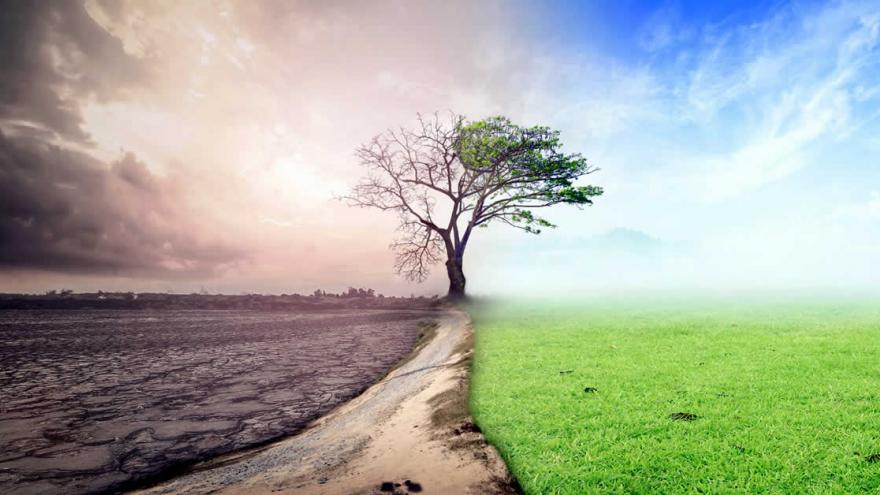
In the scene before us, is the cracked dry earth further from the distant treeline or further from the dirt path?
the distant treeline

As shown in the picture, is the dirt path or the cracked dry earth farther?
the cracked dry earth

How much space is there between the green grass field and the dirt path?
13.0 inches

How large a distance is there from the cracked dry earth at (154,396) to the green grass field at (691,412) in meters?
3.86

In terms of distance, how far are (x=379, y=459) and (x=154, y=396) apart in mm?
6840

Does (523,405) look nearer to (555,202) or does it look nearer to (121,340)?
(121,340)

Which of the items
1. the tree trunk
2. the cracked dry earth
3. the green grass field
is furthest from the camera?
the tree trunk

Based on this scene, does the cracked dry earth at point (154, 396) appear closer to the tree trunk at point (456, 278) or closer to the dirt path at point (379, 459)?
the dirt path at point (379, 459)

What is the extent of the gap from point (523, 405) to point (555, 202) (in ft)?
87.1

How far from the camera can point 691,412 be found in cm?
577

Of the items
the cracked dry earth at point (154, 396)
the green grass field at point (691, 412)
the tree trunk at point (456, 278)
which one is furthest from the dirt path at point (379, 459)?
the tree trunk at point (456, 278)

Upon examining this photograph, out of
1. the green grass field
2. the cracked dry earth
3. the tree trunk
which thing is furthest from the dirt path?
the tree trunk

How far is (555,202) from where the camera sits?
103 ft

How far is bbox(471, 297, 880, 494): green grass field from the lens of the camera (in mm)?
4254

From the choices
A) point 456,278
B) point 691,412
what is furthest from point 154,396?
point 456,278
